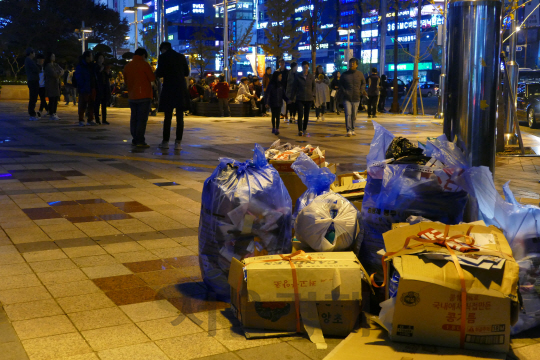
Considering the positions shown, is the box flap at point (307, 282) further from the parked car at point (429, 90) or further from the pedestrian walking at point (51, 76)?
the parked car at point (429, 90)

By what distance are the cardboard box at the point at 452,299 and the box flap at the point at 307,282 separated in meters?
0.28

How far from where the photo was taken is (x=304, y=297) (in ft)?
11.0

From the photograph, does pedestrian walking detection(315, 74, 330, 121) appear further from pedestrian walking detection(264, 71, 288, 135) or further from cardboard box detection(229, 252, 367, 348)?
cardboard box detection(229, 252, 367, 348)

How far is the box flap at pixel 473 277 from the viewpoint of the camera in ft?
10.00

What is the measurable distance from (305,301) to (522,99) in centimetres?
1856

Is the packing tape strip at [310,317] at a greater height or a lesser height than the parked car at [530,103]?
lesser

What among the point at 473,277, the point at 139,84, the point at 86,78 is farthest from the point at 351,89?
the point at 473,277

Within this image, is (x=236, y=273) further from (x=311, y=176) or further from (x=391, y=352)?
(x=311, y=176)

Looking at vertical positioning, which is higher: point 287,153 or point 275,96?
point 275,96

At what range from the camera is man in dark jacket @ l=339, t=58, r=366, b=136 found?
47.3 feet

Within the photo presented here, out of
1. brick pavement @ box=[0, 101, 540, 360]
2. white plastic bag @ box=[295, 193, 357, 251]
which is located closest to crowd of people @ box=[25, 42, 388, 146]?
brick pavement @ box=[0, 101, 540, 360]

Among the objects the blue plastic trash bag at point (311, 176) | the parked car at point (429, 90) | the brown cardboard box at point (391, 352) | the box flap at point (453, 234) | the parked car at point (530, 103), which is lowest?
the brown cardboard box at point (391, 352)

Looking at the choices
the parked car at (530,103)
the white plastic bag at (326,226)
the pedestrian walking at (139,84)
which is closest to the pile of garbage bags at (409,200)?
the white plastic bag at (326,226)

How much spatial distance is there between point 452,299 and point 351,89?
38.6ft
